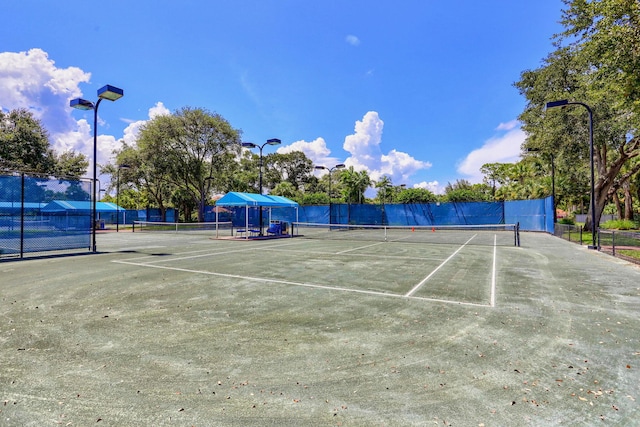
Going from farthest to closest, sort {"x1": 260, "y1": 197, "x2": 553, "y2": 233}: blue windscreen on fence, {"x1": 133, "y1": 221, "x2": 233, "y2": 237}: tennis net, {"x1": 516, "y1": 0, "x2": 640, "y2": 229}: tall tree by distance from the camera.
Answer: {"x1": 260, "y1": 197, "x2": 553, "y2": 233}: blue windscreen on fence, {"x1": 133, "y1": 221, "x2": 233, "y2": 237}: tennis net, {"x1": 516, "y1": 0, "x2": 640, "y2": 229}: tall tree

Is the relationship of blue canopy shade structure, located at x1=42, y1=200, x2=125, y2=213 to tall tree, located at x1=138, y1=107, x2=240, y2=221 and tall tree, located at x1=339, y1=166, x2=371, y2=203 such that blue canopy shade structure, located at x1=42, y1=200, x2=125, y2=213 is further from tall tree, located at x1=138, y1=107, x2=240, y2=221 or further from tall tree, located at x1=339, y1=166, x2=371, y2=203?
tall tree, located at x1=339, y1=166, x2=371, y2=203

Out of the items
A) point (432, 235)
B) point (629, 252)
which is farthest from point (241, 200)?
point (629, 252)

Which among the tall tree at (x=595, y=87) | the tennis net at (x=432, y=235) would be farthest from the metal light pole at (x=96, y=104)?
the tall tree at (x=595, y=87)

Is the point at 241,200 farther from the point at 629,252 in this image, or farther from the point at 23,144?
the point at 23,144

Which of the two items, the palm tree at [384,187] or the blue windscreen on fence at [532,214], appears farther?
the palm tree at [384,187]

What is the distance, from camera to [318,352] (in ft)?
12.4

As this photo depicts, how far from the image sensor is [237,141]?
41.8m

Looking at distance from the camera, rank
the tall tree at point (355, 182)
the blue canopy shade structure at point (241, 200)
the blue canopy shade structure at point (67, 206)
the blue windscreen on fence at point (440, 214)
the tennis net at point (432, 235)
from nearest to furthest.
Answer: the blue canopy shade structure at point (67, 206)
the tennis net at point (432, 235)
the blue canopy shade structure at point (241, 200)
the blue windscreen on fence at point (440, 214)
the tall tree at point (355, 182)

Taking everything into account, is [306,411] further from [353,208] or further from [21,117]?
[21,117]

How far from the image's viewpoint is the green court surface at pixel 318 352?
2.66 metres

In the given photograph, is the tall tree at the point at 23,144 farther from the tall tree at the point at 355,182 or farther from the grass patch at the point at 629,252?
the grass patch at the point at 629,252

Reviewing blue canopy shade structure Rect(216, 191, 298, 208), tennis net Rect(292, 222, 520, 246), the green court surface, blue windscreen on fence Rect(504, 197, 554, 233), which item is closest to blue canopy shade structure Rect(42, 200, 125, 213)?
the green court surface

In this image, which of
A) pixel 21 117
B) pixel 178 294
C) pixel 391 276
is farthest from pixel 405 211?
pixel 21 117

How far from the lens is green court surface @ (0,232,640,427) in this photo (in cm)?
266
